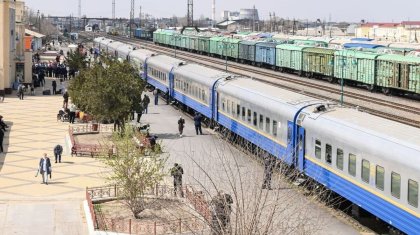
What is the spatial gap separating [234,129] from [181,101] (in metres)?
13.4

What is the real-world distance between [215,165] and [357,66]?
2609cm

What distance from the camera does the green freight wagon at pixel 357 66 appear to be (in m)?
44.3

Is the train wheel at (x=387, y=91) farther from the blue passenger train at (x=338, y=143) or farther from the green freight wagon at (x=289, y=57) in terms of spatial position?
the blue passenger train at (x=338, y=143)

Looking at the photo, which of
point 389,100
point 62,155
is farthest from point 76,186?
point 389,100

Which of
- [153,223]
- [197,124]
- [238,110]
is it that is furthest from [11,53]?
[153,223]

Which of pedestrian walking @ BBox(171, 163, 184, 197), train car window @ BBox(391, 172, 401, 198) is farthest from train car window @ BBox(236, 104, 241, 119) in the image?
train car window @ BBox(391, 172, 401, 198)

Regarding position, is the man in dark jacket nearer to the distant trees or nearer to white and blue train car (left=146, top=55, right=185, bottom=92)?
the distant trees

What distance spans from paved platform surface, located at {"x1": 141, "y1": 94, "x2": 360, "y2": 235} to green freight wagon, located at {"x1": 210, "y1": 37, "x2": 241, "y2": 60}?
2977 centimetres

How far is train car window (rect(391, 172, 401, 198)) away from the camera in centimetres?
1509

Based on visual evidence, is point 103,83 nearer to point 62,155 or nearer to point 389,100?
point 62,155

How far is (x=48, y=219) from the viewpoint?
19125mm

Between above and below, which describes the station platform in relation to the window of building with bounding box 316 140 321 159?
below

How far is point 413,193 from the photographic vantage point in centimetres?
1446

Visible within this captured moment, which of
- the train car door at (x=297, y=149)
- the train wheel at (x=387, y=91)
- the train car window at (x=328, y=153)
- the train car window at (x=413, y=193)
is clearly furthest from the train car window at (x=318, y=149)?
the train wheel at (x=387, y=91)
